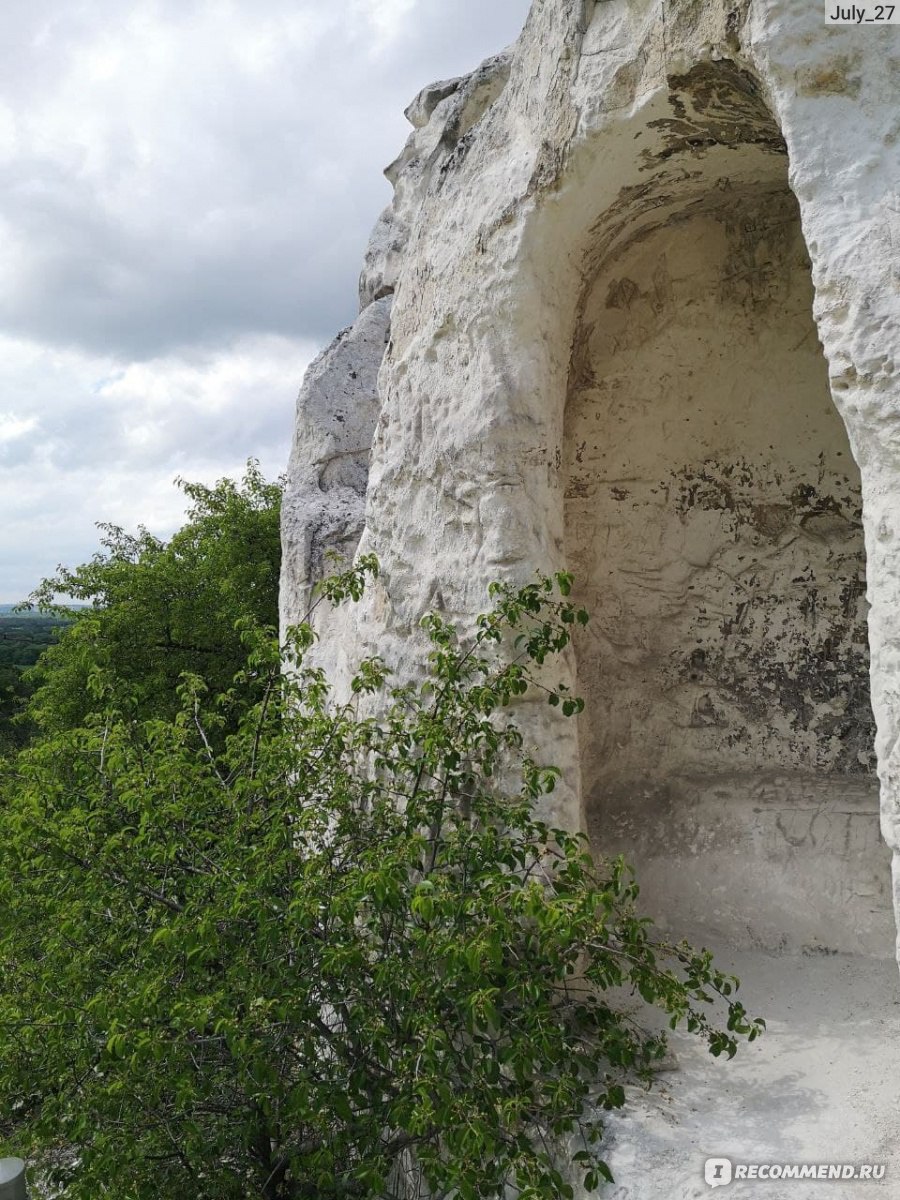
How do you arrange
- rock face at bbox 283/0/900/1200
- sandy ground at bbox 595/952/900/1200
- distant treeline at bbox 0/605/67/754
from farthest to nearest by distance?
1. distant treeline at bbox 0/605/67/754
2. rock face at bbox 283/0/900/1200
3. sandy ground at bbox 595/952/900/1200

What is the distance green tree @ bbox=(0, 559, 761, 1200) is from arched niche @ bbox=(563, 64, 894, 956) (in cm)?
71

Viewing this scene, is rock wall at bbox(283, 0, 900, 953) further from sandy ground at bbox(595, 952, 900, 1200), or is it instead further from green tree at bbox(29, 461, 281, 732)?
green tree at bbox(29, 461, 281, 732)

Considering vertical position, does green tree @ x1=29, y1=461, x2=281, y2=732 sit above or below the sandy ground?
above

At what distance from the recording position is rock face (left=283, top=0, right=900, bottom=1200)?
135 inches

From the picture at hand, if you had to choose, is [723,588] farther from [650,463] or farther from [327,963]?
[327,963]

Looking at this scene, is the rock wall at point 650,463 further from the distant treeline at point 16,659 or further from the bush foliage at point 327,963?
the distant treeline at point 16,659

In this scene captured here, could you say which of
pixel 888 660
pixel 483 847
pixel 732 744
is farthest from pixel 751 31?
pixel 732 744

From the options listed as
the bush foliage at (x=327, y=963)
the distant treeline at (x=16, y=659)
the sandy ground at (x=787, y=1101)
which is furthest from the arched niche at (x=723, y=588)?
the distant treeline at (x=16, y=659)

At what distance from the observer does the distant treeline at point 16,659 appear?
13109 mm

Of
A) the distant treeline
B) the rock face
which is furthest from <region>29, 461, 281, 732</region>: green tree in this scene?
the rock face

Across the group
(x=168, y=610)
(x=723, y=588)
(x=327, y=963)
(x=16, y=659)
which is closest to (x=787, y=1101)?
(x=327, y=963)

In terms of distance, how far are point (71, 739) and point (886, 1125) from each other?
2832 mm

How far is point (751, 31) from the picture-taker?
2623mm

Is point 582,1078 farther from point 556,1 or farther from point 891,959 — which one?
point 556,1
